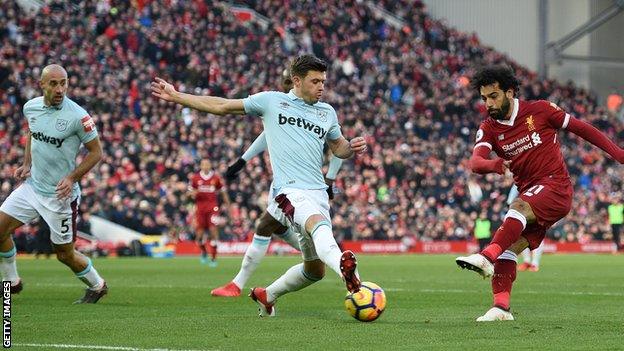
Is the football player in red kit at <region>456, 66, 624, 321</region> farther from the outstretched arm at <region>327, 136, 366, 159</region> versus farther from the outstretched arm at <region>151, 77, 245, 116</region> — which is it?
the outstretched arm at <region>151, 77, 245, 116</region>

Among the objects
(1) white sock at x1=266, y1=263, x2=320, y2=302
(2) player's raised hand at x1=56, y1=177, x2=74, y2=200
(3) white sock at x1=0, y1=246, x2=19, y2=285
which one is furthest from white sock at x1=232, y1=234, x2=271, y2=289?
(3) white sock at x1=0, y1=246, x2=19, y2=285

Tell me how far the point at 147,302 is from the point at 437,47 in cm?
3884

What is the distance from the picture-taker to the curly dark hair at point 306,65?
1035cm

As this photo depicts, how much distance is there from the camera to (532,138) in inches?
418

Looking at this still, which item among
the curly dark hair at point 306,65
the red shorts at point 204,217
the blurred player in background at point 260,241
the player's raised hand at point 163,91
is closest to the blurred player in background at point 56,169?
the blurred player in background at point 260,241

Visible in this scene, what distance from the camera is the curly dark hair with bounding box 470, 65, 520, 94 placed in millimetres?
10508

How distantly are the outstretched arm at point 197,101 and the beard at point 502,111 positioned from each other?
2283 mm

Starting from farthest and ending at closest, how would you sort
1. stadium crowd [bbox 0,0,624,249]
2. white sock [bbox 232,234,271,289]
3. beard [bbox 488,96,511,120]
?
1. stadium crowd [bbox 0,0,624,249]
2. white sock [bbox 232,234,271,289]
3. beard [bbox 488,96,511,120]

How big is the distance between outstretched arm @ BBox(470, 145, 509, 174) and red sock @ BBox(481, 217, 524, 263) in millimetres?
528

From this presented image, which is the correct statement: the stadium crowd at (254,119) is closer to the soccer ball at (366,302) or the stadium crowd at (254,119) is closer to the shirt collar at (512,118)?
the shirt collar at (512,118)

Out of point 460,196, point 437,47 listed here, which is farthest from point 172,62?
point 437,47

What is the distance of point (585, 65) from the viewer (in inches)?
2210

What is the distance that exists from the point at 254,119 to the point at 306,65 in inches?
1131

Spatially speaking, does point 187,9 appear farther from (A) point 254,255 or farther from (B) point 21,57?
(A) point 254,255
